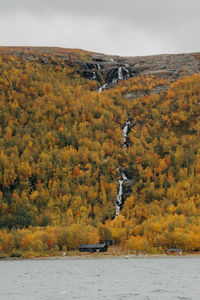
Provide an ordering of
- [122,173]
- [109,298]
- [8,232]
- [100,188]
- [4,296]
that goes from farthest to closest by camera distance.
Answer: [122,173] → [100,188] → [8,232] → [4,296] → [109,298]

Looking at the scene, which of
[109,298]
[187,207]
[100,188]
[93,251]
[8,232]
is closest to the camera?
[109,298]

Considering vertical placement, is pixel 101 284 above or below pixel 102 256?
above

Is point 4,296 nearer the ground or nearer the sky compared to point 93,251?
nearer the sky

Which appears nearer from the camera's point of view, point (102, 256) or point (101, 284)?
point (101, 284)

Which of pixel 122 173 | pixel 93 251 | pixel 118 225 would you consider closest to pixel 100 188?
pixel 122 173

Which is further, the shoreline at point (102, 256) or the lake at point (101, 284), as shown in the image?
the shoreline at point (102, 256)

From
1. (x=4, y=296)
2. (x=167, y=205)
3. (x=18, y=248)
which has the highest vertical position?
(x=4, y=296)

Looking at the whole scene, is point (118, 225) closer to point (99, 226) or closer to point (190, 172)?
point (99, 226)

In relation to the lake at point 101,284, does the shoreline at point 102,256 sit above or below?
below

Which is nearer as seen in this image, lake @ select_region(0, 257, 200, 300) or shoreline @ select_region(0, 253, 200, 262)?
lake @ select_region(0, 257, 200, 300)

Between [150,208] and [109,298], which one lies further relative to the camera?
[150,208]

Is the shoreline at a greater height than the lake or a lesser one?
lesser

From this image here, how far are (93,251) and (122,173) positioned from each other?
6273cm

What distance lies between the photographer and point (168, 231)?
5768 inches
